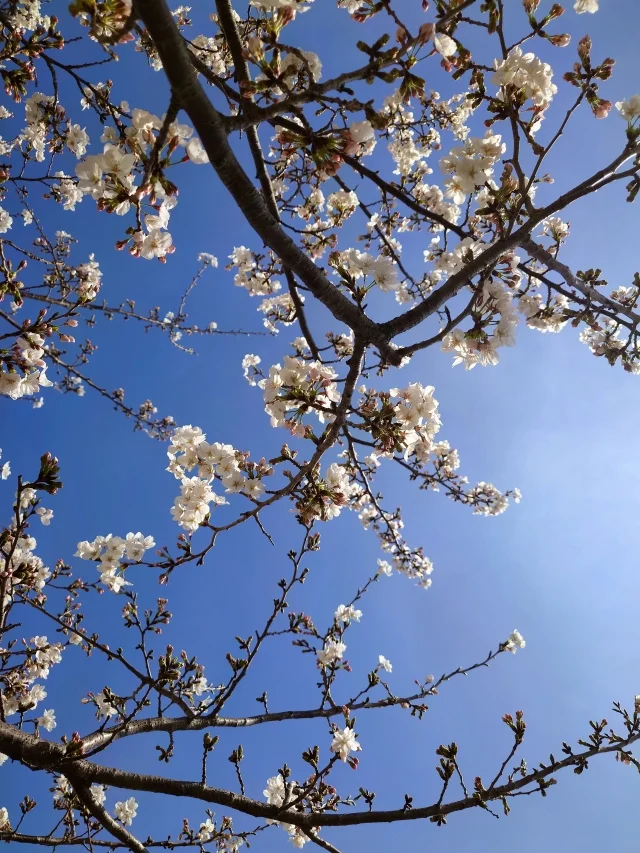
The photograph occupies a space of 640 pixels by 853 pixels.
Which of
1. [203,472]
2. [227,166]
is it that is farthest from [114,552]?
[227,166]

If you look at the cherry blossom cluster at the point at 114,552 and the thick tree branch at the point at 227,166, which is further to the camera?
the cherry blossom cluster at the point at 114,552

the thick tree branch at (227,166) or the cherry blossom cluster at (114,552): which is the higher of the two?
the thick tree branch at (227,166)

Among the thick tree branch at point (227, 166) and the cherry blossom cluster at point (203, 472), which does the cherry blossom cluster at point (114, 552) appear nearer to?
the cherry blossom cluster at point (203, 472)

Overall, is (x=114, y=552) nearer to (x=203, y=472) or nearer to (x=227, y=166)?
(x=203, y=472)

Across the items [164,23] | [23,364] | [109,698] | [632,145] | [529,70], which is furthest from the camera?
[109,698]

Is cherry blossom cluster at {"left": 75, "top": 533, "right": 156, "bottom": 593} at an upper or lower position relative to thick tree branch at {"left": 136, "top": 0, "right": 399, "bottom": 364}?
lower

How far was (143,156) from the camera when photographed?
1924mm

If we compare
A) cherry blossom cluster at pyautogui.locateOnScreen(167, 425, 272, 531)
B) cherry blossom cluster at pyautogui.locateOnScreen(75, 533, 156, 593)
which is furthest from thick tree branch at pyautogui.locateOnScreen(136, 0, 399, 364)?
cherry blossom cluster at pyautogui.locateOnScreen(75, 533, 156, 593)

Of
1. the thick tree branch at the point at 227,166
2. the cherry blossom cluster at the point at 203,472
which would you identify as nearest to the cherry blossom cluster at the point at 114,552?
the cherry blossom cluster at the point at 203,472

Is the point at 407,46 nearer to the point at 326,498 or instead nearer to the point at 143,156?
the point at 143,156

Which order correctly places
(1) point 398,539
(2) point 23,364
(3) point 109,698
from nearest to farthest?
1. (2) point 23,364
2. (3) point 109,698
3. (1) point 398,539

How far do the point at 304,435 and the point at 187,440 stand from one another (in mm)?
1004

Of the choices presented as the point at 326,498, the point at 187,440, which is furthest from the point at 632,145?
the point at 187,440

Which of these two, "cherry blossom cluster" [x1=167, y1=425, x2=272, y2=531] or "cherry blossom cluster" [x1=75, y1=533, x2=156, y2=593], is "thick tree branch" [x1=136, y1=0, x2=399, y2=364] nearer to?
"cherry blossom cluster" [x1=167, y1=425, x2=272, y2=531]
